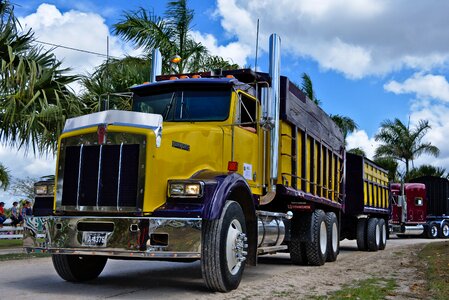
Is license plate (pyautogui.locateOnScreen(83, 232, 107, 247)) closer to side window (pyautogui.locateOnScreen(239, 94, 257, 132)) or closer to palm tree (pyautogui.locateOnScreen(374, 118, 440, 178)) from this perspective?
side window (pyautogui.locateOnScreen(239, 94, 257, 132))

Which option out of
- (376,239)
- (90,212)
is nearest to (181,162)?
(90,212)

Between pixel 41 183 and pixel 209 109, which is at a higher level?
pixel 209 109

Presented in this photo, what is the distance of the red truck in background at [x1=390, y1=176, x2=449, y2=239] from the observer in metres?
26.3

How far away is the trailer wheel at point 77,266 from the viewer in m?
8.08

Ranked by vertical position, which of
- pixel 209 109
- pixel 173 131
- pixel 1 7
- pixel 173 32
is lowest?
pixel 173 131

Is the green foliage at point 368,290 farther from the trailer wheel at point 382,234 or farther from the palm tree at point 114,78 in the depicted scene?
the trailer wheel at point 382,234

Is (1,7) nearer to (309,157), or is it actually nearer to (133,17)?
(133,17)

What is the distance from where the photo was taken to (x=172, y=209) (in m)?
6.73

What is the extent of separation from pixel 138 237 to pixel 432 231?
83.4 feet

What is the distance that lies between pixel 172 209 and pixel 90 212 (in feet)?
3.47

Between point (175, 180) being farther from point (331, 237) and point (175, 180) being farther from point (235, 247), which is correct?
point (331, 237)

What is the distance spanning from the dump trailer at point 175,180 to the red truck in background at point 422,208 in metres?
18.1

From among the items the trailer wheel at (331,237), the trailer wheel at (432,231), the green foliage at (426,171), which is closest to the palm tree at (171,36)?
the trailer wheel at (331,237)

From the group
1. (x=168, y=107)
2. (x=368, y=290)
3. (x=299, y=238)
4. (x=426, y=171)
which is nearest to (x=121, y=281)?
(x=168, y=107)
